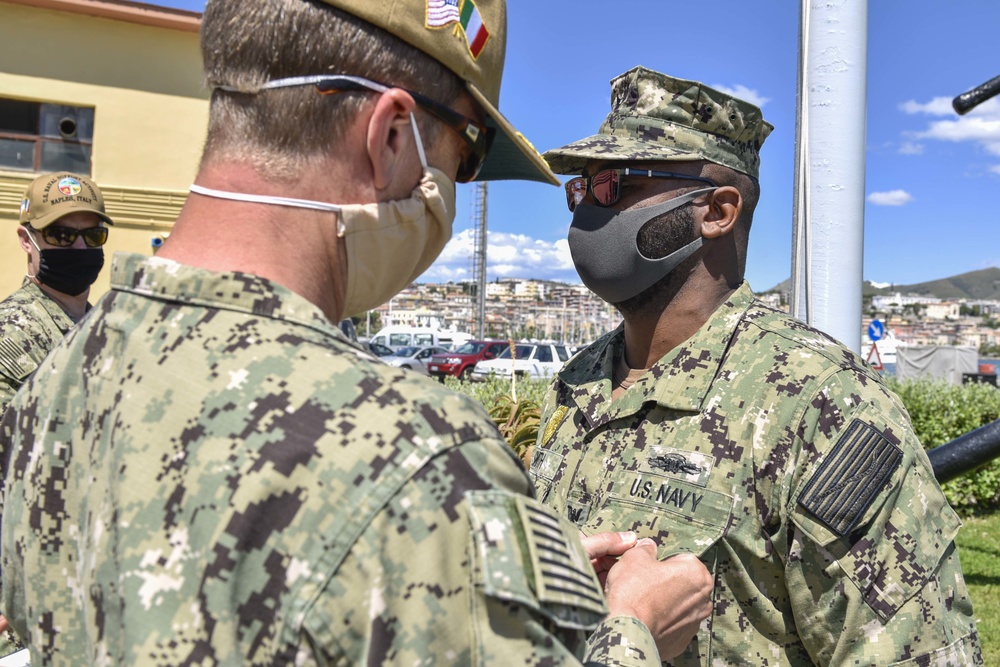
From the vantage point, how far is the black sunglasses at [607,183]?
252cm

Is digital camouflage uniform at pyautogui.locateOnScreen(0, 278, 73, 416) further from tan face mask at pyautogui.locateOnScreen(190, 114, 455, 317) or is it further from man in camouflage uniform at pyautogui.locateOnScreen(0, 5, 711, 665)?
tan face mask at pyautogui.locateOnScreen(190, 114, 455, 317)

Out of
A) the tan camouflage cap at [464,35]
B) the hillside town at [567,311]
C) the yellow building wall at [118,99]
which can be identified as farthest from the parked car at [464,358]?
the hillside town at [567,311]

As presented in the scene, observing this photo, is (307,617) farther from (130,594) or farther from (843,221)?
(843,221)

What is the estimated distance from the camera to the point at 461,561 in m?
0.94

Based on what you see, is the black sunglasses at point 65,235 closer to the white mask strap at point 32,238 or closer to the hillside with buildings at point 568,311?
the white mask strap at point 32,238

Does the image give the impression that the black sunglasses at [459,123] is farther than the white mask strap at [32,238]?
No

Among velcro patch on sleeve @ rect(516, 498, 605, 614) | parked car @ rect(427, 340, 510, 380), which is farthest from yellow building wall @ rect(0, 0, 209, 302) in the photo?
velcro patch on sleeve @ rect(516, 498, 605, 614)

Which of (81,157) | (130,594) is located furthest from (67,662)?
(81,157)

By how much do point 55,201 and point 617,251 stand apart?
3119 mm

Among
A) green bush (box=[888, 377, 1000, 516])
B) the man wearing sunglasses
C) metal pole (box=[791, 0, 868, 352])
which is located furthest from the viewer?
green bush (box=[888, 377, 1000, 516])

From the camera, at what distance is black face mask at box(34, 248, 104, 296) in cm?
421

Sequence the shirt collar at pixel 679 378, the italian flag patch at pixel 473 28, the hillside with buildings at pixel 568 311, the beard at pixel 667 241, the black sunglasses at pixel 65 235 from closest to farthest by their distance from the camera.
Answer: the italian flag patch at pixel 473 28 → the shirt collar at pixel 679 378 → the beard at pixel 667 241 → the black sunglasses at pixel 65 235 → the hillside with buildings at pixel 568 311

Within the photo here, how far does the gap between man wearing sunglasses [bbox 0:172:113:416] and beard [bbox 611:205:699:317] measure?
302 cm

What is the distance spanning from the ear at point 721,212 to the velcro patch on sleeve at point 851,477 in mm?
774
